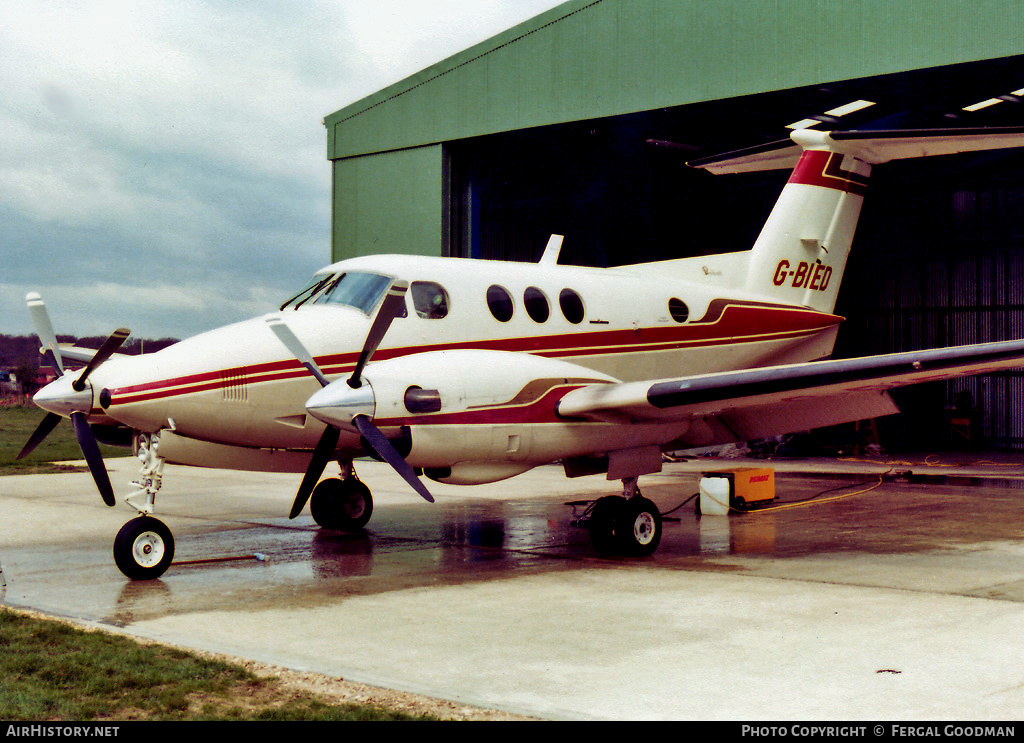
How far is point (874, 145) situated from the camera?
530 inches

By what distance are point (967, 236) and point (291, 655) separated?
3072 centimetres

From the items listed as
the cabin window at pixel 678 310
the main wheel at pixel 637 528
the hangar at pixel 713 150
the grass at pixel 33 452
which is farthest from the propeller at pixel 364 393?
the hangar at pixel 713 150

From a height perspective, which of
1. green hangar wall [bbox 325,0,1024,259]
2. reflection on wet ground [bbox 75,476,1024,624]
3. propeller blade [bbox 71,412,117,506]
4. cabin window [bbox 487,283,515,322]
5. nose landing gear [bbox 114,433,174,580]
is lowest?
reflection on wet ground [bbox 75,476,1024,624]

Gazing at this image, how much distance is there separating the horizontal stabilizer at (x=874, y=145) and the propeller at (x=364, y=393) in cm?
719

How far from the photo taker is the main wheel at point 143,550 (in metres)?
8.70

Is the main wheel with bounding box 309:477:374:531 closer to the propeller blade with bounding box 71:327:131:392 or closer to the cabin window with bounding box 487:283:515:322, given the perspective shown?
the cabin window with bounding box 487:283:515:322

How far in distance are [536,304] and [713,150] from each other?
16028mm

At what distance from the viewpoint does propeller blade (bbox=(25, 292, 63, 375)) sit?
9875 millimetres

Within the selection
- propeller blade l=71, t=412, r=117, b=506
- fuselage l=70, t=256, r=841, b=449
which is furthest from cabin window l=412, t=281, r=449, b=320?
propeller blade l=71, t=412, r=117, b=506

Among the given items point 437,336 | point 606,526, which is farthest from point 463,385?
point 606,526

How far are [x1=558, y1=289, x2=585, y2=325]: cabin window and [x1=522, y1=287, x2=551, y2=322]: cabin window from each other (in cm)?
22

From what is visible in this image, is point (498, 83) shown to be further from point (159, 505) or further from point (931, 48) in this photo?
point (159, 505)

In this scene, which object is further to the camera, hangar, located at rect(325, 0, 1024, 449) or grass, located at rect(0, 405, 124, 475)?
grass, located at rect(0, 405, 124, 475)

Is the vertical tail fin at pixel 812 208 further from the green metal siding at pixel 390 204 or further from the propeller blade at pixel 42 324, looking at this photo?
the green metal siding at pixel 390 204
